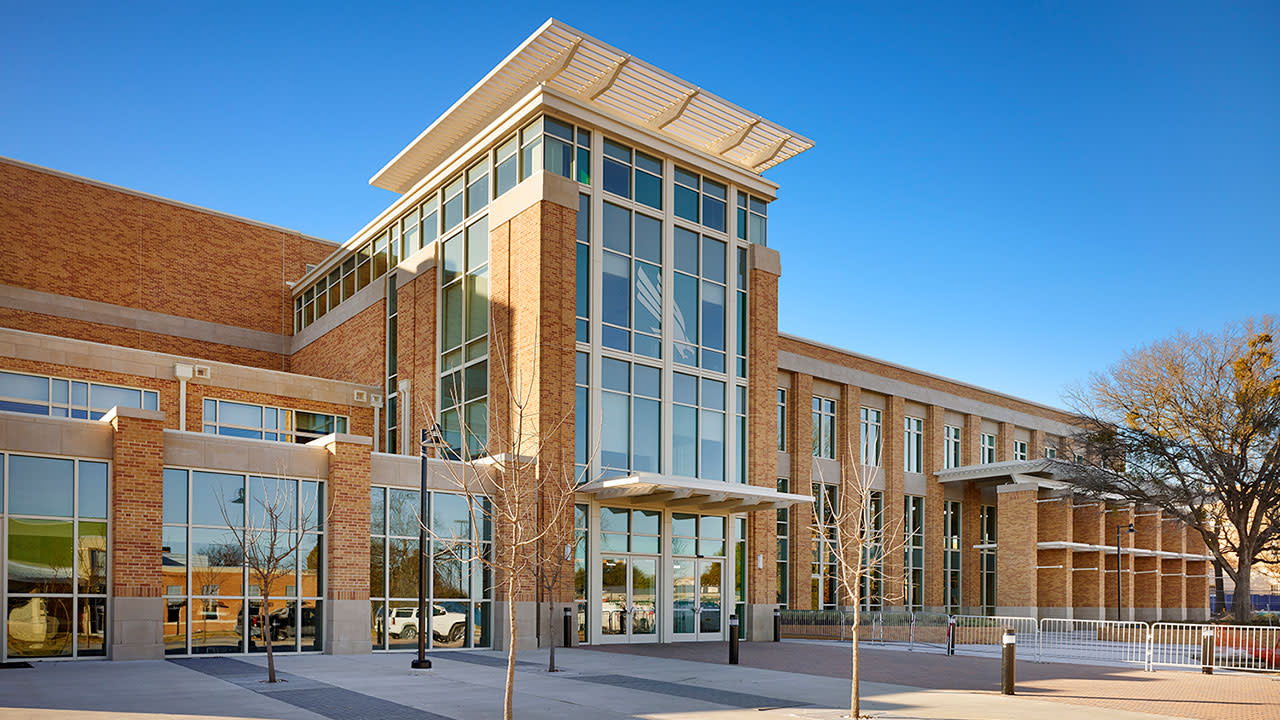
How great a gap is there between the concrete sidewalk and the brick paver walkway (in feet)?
4.32

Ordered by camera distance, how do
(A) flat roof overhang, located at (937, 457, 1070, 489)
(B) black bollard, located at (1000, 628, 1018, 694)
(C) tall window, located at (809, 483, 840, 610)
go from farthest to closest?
(A) flat roof overhang, located at (937, 457, 1070, 489)
(C) tall window, located at (809, 483, 840, 610)
(B) black bollard, located at (1000, 628, 1018, 694)

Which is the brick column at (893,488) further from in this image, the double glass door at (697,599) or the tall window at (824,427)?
the double glass door at (697,599)

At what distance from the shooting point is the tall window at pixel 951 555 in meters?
46.8

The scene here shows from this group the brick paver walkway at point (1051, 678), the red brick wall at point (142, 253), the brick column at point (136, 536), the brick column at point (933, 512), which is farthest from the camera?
the brick column at point (933, 512)

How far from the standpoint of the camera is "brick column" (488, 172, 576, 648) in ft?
85.0

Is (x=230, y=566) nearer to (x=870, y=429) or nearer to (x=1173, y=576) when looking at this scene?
(x=870, y=429)

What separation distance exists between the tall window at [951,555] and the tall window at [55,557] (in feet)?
120

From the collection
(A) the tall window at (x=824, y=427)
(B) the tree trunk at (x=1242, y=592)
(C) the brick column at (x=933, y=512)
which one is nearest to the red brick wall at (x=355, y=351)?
(A) the tall window at (x=824, y=427)

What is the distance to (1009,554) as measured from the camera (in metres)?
44.6

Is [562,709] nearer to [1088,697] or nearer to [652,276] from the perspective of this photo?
[1088,697]

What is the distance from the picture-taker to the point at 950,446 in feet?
161

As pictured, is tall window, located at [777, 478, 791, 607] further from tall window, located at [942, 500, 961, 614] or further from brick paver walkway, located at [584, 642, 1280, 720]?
brick paver walkway, located at [584, 642, 1280, 720]

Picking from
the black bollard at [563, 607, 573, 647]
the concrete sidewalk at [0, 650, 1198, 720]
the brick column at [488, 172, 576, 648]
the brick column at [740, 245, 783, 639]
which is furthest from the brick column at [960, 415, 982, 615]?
the concrete sidewalk at [0, 650, 1198, 720]

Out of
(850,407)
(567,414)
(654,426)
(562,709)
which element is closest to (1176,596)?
(850,407)
